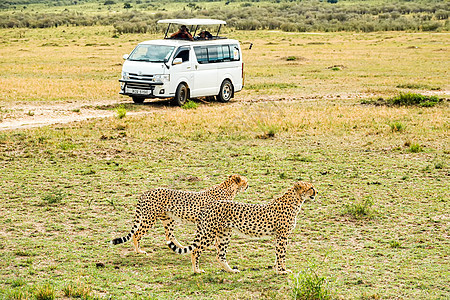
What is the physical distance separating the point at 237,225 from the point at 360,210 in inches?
116

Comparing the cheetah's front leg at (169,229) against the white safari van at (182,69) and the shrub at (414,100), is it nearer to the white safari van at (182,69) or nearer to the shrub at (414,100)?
the white safari van at (182,69)

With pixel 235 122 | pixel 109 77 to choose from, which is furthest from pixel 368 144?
pixel 109 77

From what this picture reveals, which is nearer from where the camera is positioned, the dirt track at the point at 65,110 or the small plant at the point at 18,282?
the small plant at the point at 18,282

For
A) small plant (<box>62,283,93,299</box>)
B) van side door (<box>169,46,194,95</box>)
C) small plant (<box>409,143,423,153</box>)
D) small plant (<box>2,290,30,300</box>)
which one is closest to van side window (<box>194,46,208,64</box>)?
van side door (<box>169,46,194,95</box>)

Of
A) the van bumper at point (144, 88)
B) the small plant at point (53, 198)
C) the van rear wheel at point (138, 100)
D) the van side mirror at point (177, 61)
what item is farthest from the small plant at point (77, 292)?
the van rear wheel at point (138, 100)

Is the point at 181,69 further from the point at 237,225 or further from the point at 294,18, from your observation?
the point at 294,18

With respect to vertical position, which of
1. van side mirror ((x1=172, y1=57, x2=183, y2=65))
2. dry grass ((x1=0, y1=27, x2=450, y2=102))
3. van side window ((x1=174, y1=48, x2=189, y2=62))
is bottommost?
dry grass ((x1=0, y1=27, x2=450, y2=102))

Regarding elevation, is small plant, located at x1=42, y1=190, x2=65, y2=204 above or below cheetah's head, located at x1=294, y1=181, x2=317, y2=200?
below

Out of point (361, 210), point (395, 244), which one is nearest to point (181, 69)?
point (361, 210)

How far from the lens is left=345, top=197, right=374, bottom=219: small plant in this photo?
30.1 ft

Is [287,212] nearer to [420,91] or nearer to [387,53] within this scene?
[420,91]

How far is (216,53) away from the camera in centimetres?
2066

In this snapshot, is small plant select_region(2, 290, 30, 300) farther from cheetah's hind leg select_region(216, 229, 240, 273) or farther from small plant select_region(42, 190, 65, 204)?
small plant select_region(42, 190, 65, 204)

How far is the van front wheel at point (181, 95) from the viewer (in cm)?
1953
